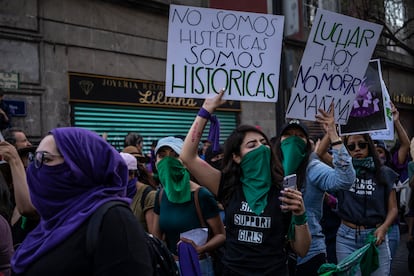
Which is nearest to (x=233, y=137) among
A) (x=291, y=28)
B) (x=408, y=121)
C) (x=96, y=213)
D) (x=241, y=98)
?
(x=241, y=98)

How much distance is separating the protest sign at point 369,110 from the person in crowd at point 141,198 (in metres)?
1.75

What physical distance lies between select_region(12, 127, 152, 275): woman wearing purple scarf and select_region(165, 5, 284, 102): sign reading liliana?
158 cm

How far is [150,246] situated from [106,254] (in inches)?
15.6

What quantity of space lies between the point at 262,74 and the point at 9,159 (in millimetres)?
1909

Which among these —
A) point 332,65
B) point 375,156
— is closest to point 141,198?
point 332,65

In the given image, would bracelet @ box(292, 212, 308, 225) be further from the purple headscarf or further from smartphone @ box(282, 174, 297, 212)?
the purple headscarf

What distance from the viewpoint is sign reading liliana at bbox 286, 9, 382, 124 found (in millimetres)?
3836

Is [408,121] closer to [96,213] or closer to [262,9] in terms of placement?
[262,9]

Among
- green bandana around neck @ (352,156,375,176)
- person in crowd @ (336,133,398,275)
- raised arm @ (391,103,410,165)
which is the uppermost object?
raised arm @ (391,103,410,165)

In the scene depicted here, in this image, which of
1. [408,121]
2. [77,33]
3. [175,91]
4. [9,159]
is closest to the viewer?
[9,159]

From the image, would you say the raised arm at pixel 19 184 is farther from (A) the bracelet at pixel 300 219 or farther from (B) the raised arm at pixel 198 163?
(A) the bracelet at pixel 300 219

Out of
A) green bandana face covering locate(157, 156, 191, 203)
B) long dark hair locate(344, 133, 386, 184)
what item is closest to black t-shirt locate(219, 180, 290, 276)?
green bandana face covering locate(157, 156, 191, 203)

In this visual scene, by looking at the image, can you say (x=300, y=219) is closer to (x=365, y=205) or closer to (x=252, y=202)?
(x=252, y=202)

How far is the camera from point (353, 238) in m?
4.20
